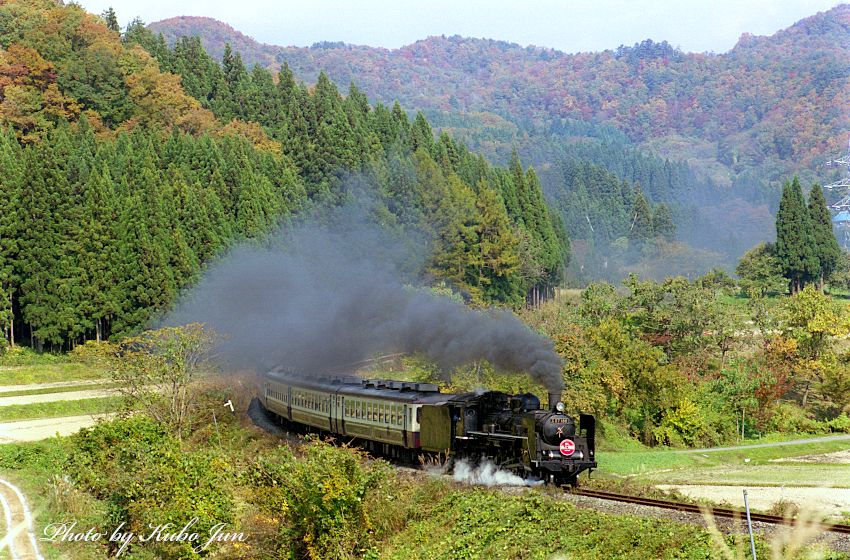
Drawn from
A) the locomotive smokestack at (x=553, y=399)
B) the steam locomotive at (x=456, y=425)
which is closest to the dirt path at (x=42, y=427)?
the steam locomotive at (x=456, y=425)

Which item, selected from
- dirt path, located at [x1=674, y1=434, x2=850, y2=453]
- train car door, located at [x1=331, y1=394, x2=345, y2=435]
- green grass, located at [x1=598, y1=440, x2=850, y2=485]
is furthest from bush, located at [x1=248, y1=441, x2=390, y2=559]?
dirt path, located at [x1=674, y1=434, x2=850, y2=453]

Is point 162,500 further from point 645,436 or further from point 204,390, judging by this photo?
point 645,436

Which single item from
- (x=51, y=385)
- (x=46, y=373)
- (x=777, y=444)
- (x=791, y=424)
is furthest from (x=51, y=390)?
(x=791, y=424)

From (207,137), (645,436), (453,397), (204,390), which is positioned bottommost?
(645,436)

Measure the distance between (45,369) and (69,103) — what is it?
3370 centimetres

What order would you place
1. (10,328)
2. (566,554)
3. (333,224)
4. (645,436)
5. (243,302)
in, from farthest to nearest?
(333,224), (10,328), (243,302), (645,436), (566,554)

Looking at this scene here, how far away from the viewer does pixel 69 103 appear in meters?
76.2

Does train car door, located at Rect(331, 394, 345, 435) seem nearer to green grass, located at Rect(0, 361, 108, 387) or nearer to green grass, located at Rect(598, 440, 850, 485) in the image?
green grass, located at Rect(598, 440, 850, 485)

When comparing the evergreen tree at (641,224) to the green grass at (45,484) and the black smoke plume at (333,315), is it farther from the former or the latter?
the green grass at (45,484)

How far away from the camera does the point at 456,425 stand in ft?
79.6

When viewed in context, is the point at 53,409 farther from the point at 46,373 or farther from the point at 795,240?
the point at 795,240

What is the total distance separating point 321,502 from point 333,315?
2420cm

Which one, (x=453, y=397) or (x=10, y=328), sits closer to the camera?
(x=453, y=397)

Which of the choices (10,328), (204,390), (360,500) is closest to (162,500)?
(360,500)
